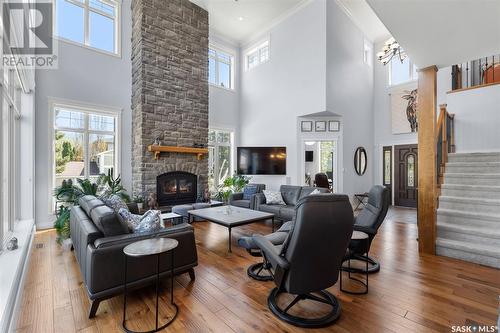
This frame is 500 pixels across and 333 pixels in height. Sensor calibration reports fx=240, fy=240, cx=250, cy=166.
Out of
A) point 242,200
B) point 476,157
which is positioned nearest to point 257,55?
point 242,200

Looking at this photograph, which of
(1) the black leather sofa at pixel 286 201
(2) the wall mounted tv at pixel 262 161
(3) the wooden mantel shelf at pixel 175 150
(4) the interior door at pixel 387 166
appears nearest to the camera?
(1) the black leather sofa at pixel 286 201

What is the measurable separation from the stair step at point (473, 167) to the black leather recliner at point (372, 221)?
271cm

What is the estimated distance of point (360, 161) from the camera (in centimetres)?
761

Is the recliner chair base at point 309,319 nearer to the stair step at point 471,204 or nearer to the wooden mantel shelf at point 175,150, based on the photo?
the stair step at point 471,204

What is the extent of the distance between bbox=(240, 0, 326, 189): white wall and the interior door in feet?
10.4

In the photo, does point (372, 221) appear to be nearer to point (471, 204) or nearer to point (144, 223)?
point (471, 204)

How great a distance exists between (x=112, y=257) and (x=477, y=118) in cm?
753

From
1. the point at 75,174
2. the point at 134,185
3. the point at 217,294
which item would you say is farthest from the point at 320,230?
the point at 75,174

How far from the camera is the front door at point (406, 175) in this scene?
739 centimetres

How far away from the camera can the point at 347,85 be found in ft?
23.1

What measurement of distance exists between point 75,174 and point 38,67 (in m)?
2.31

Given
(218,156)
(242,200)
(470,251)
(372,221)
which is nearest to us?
(372,221)

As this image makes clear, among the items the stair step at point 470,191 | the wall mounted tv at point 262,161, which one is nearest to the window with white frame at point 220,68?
the wall mounted tv at point 262,161

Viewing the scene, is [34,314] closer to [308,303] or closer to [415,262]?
[308,303]
